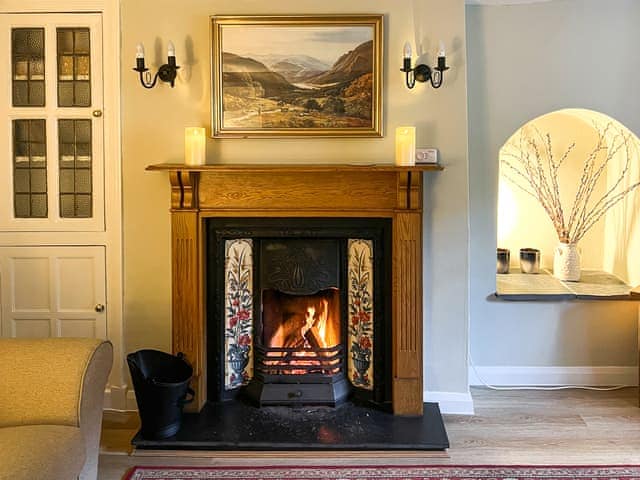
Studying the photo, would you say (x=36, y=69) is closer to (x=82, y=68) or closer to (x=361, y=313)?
(x=82, y=68)

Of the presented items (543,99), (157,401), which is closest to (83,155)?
(157,401)

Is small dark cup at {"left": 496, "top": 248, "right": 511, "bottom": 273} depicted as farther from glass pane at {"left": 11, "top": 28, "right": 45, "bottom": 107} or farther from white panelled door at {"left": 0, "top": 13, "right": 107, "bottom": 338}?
glass pane at {"left": 11, "top": 28, "right": 45, "bottom": 107}

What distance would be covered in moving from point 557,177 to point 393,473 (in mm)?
2140

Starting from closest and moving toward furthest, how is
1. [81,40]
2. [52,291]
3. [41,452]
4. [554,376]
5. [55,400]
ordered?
[41,452] → [55,400] → [81,40] → [52,291] → [554,376]

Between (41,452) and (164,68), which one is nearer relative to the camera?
(41,452)

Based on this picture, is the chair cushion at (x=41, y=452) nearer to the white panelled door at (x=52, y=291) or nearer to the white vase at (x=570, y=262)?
the white panelled door at (x=52, y=291)

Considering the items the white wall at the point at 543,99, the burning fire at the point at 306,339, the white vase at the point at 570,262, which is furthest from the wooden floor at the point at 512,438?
the white vase at the point at 570,262

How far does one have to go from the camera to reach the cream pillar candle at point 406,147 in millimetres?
3379

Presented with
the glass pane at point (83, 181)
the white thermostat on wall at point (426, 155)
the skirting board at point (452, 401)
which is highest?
the white thermostat on wall at point (426, 155)

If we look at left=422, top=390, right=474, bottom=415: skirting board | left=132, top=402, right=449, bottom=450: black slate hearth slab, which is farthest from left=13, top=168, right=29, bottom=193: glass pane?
left=422, top=390, right=474, bottom=415: skirting board

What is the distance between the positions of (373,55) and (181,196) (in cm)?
111

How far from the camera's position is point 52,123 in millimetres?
3604

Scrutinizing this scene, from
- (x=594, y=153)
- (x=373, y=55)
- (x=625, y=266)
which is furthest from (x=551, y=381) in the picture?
(x=373, y=55)

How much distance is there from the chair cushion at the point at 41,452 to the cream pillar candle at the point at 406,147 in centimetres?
178
